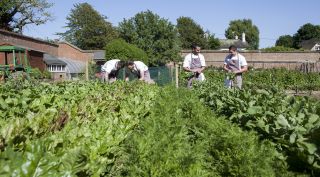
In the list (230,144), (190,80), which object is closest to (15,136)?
(230,144)

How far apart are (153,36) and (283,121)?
43838mm

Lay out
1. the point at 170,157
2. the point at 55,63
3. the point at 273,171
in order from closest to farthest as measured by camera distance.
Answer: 1. the point at 170,157
2. the point at 273,171
3. the point at 55,63

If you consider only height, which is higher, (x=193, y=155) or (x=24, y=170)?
(x=24, y=170)

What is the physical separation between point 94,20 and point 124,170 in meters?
75.6

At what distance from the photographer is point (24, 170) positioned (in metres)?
1.96

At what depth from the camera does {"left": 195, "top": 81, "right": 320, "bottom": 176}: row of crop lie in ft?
14.8

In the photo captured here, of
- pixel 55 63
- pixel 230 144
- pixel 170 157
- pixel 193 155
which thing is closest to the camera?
pixel 170 157

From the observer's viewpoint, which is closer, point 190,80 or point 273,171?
point 273,171

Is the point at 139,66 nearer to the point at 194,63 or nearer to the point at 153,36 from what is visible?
the point at 194,63

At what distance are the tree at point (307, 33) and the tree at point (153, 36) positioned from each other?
7501cm

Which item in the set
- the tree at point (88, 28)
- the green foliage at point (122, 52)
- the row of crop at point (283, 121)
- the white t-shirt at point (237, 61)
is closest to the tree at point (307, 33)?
the tree at point (88, 28)

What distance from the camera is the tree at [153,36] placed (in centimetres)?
4712

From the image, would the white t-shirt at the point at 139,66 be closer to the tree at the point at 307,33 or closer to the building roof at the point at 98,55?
the building roof at the point at 98,55

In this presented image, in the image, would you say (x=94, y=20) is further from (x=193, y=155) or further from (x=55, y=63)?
(x=193, y=155)
